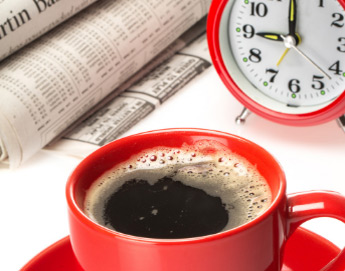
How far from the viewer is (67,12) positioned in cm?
88

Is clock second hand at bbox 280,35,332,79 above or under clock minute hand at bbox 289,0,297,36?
under

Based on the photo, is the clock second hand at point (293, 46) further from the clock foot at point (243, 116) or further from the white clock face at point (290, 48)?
the clock foot at point (243, 116)

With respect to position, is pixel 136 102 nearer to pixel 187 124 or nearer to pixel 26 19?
pixel 187 124

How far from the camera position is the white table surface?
0.64m

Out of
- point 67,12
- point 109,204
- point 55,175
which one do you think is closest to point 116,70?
point 67,12

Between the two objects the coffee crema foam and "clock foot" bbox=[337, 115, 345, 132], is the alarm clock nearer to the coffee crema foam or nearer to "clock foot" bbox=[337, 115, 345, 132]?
"clock foot" bbox=[337, 115, 345, 132]

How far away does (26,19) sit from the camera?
0.81m

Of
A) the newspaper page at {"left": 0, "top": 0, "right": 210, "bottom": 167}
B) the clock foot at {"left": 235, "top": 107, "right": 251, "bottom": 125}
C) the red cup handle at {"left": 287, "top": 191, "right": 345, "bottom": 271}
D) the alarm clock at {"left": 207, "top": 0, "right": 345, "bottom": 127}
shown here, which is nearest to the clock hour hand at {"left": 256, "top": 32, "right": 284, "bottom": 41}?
the alarm clock at {"left": 207, "top": 0, "right": 345, "bottom": 127}

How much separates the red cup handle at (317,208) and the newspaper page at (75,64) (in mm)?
427

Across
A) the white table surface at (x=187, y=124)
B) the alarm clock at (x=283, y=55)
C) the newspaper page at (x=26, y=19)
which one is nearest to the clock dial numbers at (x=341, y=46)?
the alarm clock at (x=283, y=55)

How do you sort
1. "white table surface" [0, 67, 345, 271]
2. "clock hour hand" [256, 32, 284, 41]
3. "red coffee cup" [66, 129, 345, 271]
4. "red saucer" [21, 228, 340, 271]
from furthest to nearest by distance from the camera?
"clock hour hand" [256, 32, 284, 41]
"white table surface" [0, 67, 345, 271]
"red saucer" [21, 228, 340, 271]
"red coffee cup" [66, 129, 345, 271]

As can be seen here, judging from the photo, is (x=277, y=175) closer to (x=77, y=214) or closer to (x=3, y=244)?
(x=77, y=214)

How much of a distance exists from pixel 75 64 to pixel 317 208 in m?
0.50

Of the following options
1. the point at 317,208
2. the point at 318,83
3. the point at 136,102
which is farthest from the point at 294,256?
the point at 136,102
